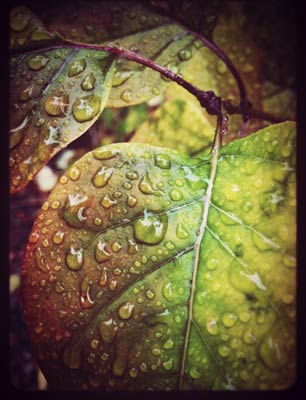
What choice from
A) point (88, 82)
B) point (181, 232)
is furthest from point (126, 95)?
point (181, 232)

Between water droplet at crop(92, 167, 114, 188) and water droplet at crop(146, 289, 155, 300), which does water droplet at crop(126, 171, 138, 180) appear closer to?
water droplet at crop(92, 167, 114, 188)

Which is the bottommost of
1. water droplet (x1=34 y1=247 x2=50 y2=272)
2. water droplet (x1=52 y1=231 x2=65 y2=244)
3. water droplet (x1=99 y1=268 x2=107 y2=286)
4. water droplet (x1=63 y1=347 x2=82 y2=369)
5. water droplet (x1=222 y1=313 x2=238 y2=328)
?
water droplet (x1=63 y1=347 x2=82 y2=369)

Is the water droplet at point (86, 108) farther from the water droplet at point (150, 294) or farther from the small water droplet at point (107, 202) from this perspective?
the water droplet at point (150, 294)

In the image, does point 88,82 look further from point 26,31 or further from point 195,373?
point 195,373

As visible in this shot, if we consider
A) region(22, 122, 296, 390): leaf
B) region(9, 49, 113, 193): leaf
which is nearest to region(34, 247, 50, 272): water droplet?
region(22, 122, 296, 390): leaf

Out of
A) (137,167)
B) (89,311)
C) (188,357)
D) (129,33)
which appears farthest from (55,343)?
(129,33)

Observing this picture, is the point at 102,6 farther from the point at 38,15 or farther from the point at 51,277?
the point at 51,277

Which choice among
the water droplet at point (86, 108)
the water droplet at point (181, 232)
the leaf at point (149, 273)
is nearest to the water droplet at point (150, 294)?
the leaf at point (149, 273)
